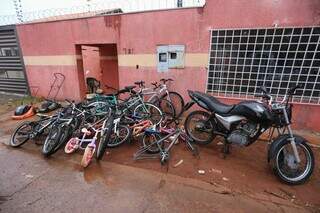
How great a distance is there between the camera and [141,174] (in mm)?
2730

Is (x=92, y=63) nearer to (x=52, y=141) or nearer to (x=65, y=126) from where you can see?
(x=65, y=126)

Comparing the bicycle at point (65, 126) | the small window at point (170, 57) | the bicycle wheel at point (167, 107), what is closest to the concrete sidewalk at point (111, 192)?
the bicycle at point (65, 126)

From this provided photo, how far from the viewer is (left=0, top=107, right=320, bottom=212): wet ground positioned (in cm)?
218

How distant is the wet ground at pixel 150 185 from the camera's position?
2184 millimetres

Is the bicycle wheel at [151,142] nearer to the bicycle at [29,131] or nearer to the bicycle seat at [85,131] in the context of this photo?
the bicycle seat at [85,131]

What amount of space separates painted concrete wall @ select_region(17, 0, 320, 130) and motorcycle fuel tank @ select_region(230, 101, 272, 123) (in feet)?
6.26

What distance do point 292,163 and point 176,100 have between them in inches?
116

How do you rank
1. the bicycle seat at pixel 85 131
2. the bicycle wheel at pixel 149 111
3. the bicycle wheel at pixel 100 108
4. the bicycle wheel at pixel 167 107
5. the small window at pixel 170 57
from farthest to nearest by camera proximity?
1. the bicycle wheel at pixel 167 107
2. the small window at pixel 170 57
3. the bicycle wheel at pixel 149 111
4. the bicycle wheel at pixel 100 108
5. the bicycle seat at pixel 85 131

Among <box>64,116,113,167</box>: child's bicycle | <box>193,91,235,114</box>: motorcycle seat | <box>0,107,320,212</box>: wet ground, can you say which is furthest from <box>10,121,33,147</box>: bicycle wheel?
<box>193,91,235,114</box>: motorcycle seat

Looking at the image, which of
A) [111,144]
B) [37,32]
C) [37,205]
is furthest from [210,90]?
[37,32]

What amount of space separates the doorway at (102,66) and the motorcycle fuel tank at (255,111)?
527cm

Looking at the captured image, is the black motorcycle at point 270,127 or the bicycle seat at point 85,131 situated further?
the bicycle seat at point 85,131

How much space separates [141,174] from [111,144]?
1.06m

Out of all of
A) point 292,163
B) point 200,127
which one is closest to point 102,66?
point 200,127
